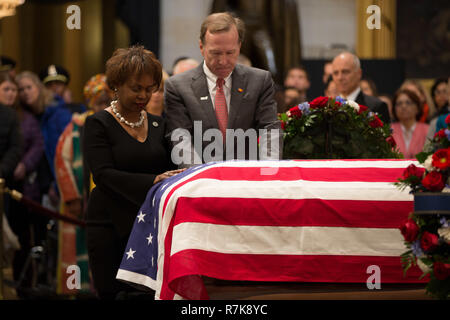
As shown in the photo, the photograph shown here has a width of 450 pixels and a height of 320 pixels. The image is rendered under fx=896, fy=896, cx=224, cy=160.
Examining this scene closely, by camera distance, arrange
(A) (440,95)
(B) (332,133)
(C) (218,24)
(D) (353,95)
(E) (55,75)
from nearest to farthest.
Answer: (C) (218,24)
(B) (332,133)
(D) (353,95)
(A) (440,95)
(E) (55,75)

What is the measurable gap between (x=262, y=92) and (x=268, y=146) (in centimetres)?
29

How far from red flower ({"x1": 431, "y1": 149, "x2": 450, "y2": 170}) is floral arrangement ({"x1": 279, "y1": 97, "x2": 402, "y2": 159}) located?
54.1 inches

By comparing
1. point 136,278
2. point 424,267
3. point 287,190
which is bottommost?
point 136,278

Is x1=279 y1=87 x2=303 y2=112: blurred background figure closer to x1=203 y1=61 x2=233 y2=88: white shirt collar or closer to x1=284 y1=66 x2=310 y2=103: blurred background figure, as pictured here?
x1=284 y1=66 x2=310 y2=103: blurred background figure

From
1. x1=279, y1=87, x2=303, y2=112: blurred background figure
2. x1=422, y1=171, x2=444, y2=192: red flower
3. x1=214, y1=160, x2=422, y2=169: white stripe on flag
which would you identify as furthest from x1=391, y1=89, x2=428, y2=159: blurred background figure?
x1=422, y1=171, x2=444, y2=192: red flower

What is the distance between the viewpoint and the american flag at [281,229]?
3568mm

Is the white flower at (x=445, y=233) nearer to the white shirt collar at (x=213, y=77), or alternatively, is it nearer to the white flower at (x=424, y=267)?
the white flower at (x=424, y=267)

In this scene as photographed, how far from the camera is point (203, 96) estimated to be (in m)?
4.25

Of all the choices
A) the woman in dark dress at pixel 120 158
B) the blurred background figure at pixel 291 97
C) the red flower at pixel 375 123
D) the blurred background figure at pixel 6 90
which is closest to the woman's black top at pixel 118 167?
the woman in dark dress at pixel 120 158

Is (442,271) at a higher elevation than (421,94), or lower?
lower

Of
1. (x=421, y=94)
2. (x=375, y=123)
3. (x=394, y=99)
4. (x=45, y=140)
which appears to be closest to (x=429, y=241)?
(x=375, y=123)

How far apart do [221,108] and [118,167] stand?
663 millimetres

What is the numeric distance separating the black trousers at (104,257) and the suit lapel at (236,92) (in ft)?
2.50

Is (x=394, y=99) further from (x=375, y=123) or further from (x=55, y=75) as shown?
(x=55, y=75)
